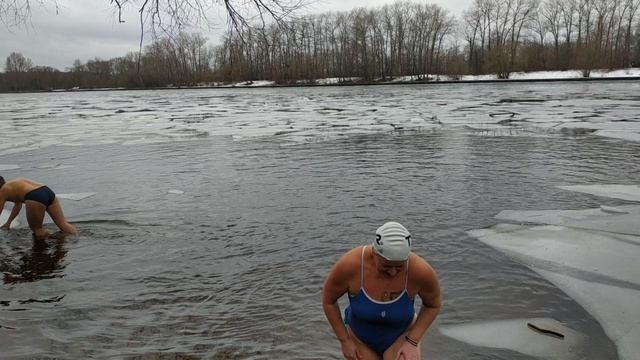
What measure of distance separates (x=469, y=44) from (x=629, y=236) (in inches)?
3760

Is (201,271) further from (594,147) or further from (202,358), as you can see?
(594,147)

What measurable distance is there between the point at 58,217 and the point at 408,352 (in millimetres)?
6370

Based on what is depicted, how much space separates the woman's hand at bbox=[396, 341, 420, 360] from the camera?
3146 millimetres

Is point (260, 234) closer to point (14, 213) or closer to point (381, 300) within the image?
point (14, 213)

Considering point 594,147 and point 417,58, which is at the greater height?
point 417,58

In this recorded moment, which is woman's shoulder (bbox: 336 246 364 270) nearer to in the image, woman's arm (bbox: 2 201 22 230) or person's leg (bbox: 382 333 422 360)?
person's leg (bbox: 382 333 422 360)

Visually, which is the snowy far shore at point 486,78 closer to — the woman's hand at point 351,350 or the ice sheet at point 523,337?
the ice sheet at point 523,337

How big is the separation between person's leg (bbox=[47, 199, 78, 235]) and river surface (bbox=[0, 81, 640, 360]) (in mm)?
209

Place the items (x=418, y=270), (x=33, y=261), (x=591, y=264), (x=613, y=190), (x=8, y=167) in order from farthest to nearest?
(x=8, y=167)
(x=613, y=190)
(x=33, y=261)
(x=591, y=264)
(x=418, y=270)

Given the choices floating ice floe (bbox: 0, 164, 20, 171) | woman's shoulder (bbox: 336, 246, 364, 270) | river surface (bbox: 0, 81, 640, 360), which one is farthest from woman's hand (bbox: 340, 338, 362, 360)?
floating ice floe (bbox: 0, 164, 20, 171)

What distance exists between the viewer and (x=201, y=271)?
634 centimetres

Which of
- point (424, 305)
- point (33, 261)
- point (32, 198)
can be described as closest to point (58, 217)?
point (32, 198)

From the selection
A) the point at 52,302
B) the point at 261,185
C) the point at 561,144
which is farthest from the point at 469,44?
the point at 52,302

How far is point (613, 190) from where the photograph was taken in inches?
371
